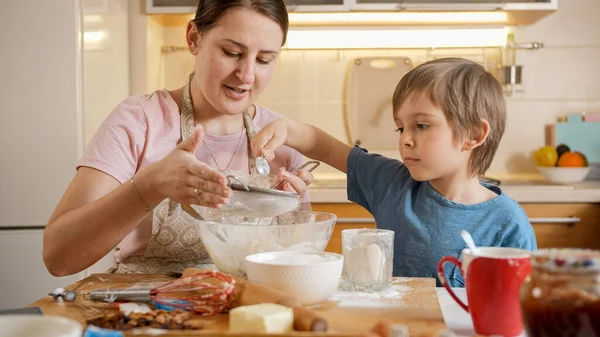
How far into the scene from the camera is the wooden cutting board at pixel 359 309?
940mm

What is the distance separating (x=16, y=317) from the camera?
30.0 inches

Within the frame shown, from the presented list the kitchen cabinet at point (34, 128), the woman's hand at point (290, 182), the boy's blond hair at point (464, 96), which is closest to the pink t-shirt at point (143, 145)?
the woman's hand at point (290, 182)

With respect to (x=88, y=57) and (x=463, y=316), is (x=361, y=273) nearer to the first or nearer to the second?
(x=463, y=316)

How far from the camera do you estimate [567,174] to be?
118 inches

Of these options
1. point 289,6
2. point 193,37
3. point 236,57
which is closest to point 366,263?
point 236,57

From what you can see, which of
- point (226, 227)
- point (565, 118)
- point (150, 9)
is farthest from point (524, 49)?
point (226, 227)

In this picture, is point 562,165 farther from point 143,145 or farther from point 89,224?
point 89,224

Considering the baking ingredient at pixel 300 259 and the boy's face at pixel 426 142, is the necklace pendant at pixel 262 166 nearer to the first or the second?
the boy's face at pixel 426 142

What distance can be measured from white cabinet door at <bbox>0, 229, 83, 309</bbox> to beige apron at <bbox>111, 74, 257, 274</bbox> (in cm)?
110

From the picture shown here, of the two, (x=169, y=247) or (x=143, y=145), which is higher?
(x=143, y=145)

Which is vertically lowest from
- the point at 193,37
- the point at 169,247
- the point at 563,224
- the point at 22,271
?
the point at 22,271

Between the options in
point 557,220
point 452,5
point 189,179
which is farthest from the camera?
point 452,5

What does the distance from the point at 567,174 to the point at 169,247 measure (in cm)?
203

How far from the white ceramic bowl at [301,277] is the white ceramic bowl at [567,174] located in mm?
2208
